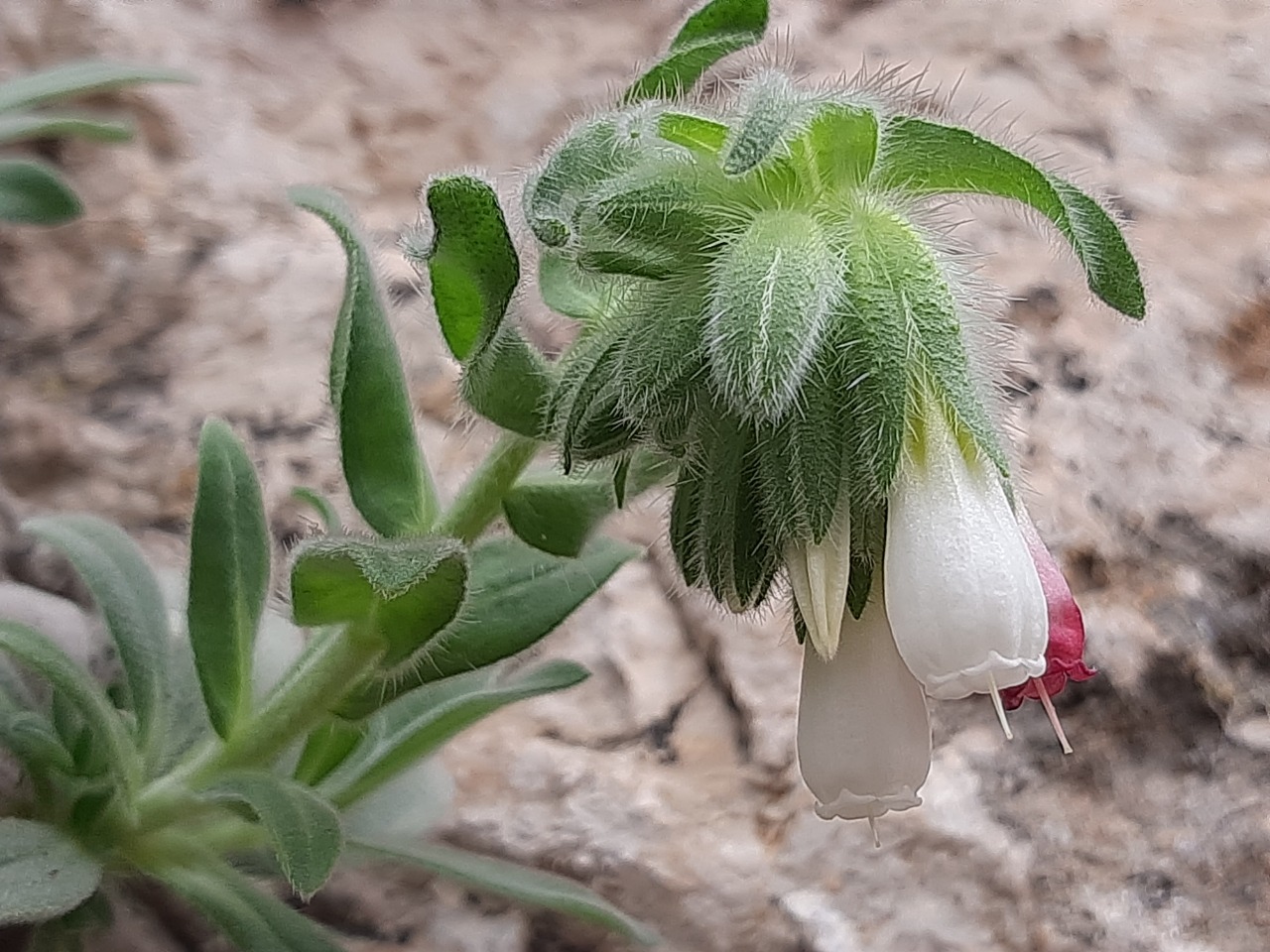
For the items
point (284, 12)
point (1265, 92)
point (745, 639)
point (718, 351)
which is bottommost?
point (745, 639)

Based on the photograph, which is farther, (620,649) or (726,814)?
(620,649)

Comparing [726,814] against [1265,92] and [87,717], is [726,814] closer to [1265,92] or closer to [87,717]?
[87,717]

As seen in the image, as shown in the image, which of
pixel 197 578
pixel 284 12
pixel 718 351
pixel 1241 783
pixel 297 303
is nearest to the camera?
pixel 718 351

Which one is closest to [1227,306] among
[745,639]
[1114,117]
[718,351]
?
[1114,117]

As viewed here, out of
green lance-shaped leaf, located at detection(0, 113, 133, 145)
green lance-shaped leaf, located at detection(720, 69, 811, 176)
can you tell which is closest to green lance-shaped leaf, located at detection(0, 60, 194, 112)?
green lance-shaped leaf, located at detection(0, 113, 133, 145)

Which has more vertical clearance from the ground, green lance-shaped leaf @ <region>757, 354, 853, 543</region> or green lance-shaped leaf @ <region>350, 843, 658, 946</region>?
green lance-shaped leaf @ <region>757, 354, 853, 543</region>

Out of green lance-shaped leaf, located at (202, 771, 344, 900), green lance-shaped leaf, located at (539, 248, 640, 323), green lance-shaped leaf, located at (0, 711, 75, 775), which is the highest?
green lance-shaped leaf, located at (539, 248, 640, 323)

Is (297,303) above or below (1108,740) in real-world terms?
above

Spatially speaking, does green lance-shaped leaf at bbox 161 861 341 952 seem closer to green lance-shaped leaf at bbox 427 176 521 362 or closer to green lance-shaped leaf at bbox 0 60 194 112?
green lance-shaped leaf at bbox 427 176 521 362
